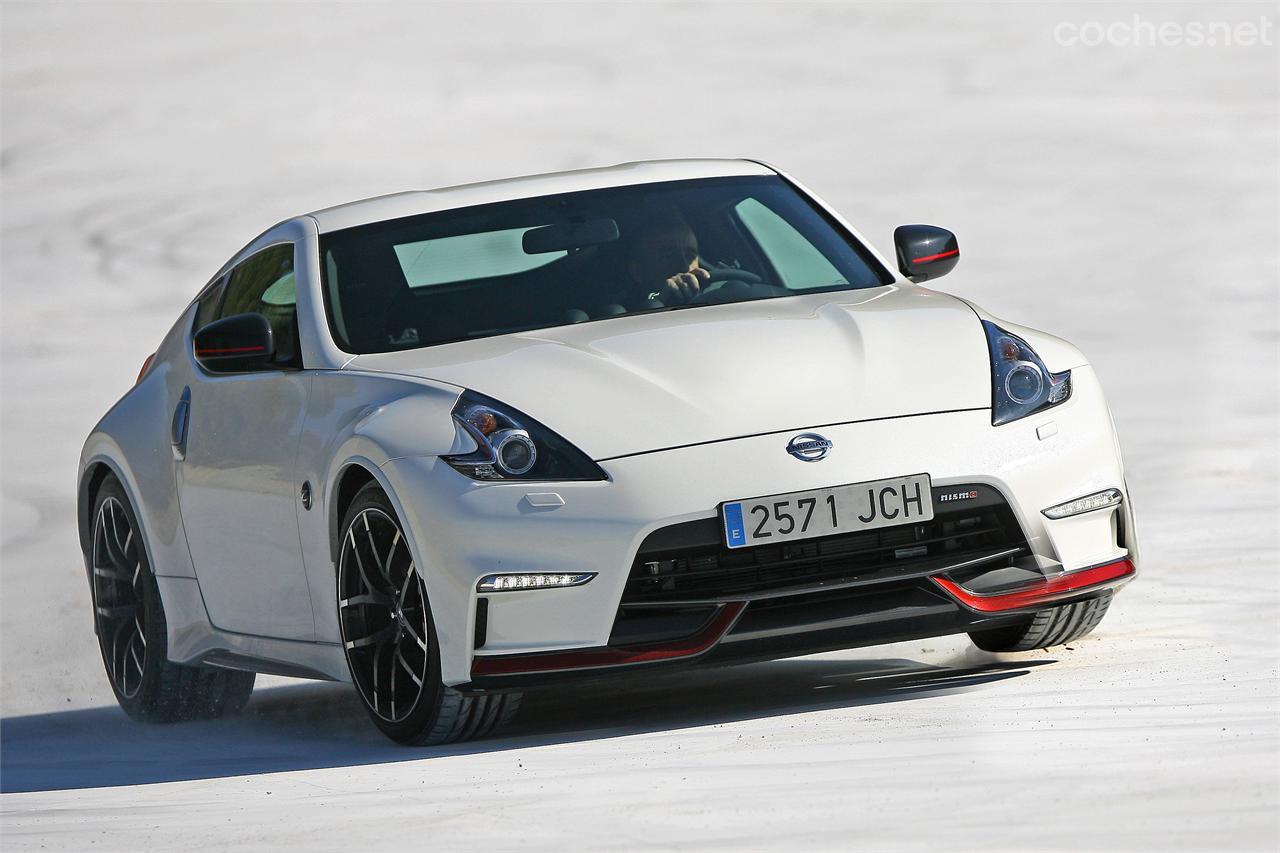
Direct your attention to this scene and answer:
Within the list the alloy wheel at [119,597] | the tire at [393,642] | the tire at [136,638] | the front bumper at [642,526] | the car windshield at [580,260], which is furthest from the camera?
the alloy wheel at [119,597]

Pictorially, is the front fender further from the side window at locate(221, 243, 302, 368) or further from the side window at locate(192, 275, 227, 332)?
the side window at locate(192, 275, 227, 332)

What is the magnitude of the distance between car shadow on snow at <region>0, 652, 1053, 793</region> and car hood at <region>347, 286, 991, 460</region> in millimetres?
789

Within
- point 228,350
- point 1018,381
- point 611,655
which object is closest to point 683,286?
point 1018,381

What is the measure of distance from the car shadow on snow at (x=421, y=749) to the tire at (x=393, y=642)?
0.08 m

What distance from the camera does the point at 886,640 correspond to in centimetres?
632

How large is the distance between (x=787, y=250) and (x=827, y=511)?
1793 mm

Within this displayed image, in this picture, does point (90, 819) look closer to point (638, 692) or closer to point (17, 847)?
point (17, 847)

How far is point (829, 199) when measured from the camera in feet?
71.1

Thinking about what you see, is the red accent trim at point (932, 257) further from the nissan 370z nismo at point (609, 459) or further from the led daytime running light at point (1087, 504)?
the led daytime running light at point (1087, 504)

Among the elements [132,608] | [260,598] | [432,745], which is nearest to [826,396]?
[432,745]

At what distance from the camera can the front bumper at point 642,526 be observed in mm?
6082

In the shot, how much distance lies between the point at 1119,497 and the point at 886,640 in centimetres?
82

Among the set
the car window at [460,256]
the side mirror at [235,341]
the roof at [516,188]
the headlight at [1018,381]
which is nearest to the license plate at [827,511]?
the headlight at [1018,381]

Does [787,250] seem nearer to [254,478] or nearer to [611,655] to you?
[254,478]
